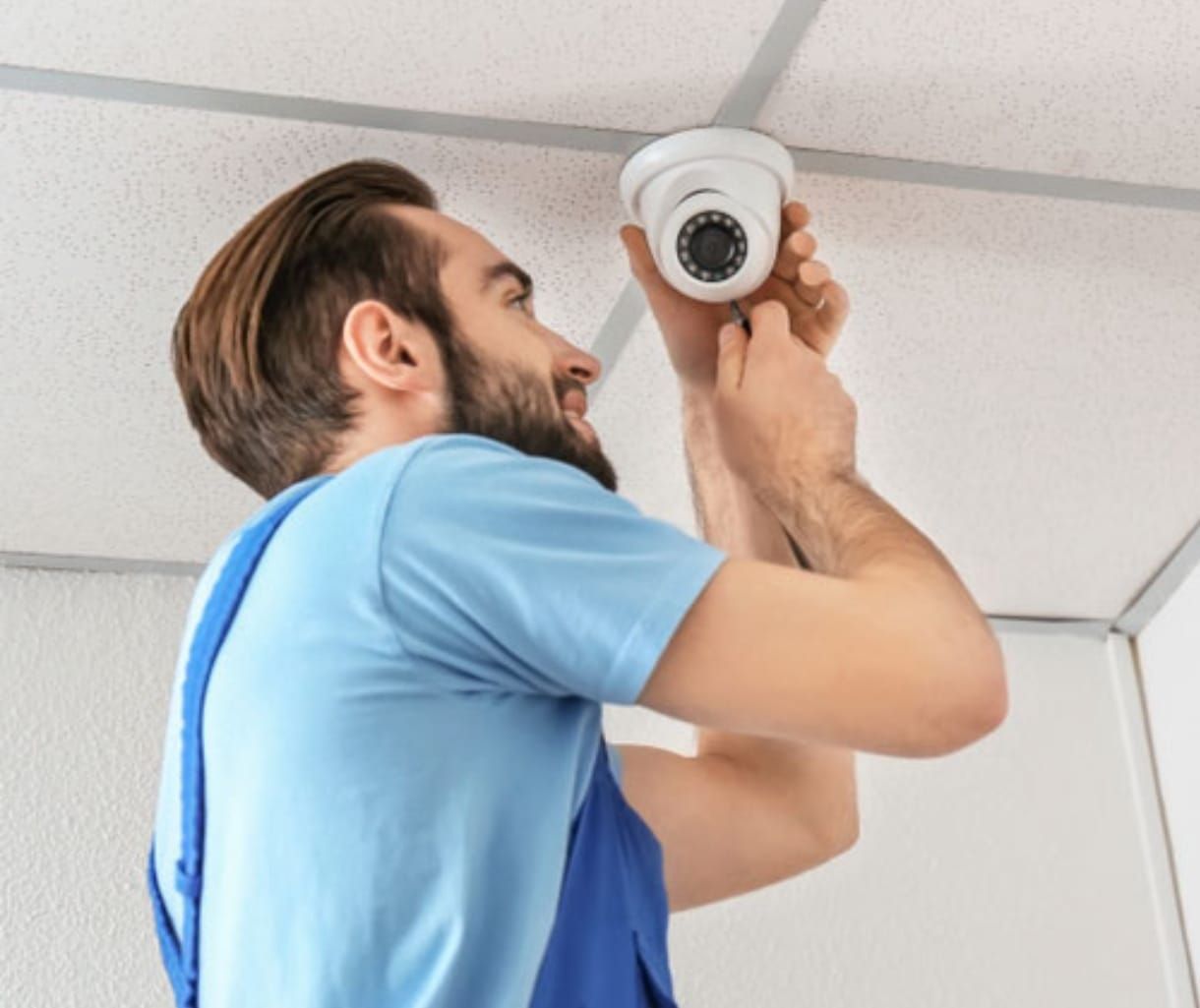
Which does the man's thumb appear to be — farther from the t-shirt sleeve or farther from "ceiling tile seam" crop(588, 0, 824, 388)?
the t-shirt sleeve

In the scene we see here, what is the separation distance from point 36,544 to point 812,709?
100 centimetres

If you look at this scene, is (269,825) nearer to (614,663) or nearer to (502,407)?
(614,663)

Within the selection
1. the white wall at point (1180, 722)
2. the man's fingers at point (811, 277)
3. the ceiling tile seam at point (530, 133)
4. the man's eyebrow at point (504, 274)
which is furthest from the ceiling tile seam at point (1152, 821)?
the man's eyebrow at point (504, 274)

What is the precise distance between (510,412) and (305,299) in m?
0.16

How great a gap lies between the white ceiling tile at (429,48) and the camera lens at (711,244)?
0.08m

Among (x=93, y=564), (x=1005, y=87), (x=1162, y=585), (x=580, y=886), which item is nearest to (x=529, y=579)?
(x=580, y=886)

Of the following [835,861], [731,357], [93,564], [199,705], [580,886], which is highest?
[93,564]

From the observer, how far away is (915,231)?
1.53 m

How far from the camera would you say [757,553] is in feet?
5.04

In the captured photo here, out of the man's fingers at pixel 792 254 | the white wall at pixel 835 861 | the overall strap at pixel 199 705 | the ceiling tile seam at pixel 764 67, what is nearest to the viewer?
the overall strap at pixel 199 705

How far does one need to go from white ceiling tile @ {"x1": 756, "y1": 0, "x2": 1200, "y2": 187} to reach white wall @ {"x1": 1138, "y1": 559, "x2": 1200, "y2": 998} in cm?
66

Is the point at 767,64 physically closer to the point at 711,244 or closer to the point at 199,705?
the point at 711,244

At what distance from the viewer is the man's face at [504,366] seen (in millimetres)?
1343

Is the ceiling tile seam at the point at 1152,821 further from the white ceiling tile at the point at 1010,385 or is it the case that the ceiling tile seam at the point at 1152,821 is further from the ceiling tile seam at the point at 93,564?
the ceiling tile seam at the point at 93,564
